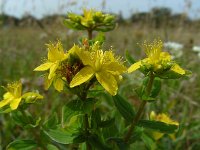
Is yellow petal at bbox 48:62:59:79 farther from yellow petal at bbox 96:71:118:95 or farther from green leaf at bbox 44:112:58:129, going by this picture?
green leaf at bbox 44:112:58:129

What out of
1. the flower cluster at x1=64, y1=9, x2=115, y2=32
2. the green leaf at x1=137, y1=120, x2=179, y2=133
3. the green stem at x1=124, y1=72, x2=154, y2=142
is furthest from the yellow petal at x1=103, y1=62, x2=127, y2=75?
the flower cluster at x1=64, y1=9, x2=115, y2=32

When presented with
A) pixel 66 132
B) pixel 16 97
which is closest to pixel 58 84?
pixel 66 132

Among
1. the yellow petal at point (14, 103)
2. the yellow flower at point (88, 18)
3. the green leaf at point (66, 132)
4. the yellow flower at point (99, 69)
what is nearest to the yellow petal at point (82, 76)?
the yellow flower at point (99, 69)

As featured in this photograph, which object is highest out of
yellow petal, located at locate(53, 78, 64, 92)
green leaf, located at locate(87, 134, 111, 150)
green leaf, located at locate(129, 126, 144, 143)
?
yellow petal, located at locate(53, 78, 64, 92)

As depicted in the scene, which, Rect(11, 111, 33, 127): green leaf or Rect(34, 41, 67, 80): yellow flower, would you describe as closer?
Rect(34, 41, 67, 80): yellow flower

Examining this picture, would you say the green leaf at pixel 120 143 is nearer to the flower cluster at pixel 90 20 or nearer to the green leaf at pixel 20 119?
the green leaf at pixel 20 119

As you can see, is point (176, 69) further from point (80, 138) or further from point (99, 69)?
point (80, 138)

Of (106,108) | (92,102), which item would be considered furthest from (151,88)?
(106,108)

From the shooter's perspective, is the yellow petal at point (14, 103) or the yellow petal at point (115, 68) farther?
the yellow petal at point (14, 103)
